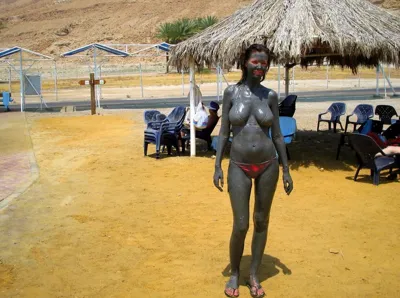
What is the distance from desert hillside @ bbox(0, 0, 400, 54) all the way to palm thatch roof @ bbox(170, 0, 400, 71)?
252 feet

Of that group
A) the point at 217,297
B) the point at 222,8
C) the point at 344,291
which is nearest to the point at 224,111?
the point at 217,297

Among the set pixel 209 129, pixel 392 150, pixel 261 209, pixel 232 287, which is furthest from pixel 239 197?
pixel 209 129

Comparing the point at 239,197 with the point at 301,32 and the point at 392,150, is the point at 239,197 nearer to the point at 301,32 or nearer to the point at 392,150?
the point at 392,150

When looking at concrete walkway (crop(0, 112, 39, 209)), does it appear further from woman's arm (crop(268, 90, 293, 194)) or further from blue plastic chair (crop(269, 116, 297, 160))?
blue plastic chair (crop(269, 116, 297, 160))

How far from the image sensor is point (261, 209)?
3.98 metres

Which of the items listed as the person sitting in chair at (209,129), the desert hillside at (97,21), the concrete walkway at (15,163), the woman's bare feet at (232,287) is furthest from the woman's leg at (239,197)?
the desert hillside at (97,21)

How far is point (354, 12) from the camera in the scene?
31.5ft

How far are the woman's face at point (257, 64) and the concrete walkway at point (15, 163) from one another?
14.7 ft

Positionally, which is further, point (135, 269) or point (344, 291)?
point (135, 269)

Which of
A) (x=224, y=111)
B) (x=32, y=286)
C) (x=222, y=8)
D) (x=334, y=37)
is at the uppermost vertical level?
(x=222, y=8)

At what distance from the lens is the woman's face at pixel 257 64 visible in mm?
3887

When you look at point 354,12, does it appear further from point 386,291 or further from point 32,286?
point 32,286

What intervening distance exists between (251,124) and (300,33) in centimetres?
527

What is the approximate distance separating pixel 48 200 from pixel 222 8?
9738cm
